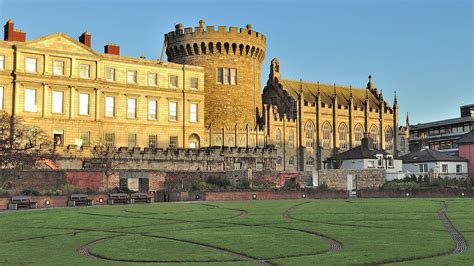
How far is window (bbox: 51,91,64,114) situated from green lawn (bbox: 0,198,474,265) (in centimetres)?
3503

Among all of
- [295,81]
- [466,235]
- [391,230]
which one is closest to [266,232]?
[391,230]

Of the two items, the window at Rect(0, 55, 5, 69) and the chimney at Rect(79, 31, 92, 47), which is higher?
the chimney at Rect(79, 31, 92, 47)

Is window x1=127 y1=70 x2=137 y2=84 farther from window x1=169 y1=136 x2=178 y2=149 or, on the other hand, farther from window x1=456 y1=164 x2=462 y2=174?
window x1=456 y1=164 x2=462 y2=174

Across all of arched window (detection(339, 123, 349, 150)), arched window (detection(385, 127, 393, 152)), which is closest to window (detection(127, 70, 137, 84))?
arched window (detection(339, 123, 349, 150))

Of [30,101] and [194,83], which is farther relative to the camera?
[194,83]

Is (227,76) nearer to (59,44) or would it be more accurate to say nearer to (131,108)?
(131,108)

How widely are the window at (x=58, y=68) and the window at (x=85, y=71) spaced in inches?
79.4

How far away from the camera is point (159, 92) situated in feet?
246

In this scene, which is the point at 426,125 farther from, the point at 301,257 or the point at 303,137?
the point at 301,257

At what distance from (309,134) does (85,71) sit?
126 ft

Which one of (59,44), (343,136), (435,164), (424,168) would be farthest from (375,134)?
(59,44)

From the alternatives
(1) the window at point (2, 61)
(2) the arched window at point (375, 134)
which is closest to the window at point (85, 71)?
(1) the window at point (2, 61)

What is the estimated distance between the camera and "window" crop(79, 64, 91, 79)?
6931 cm

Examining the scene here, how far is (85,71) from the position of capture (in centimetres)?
6969
